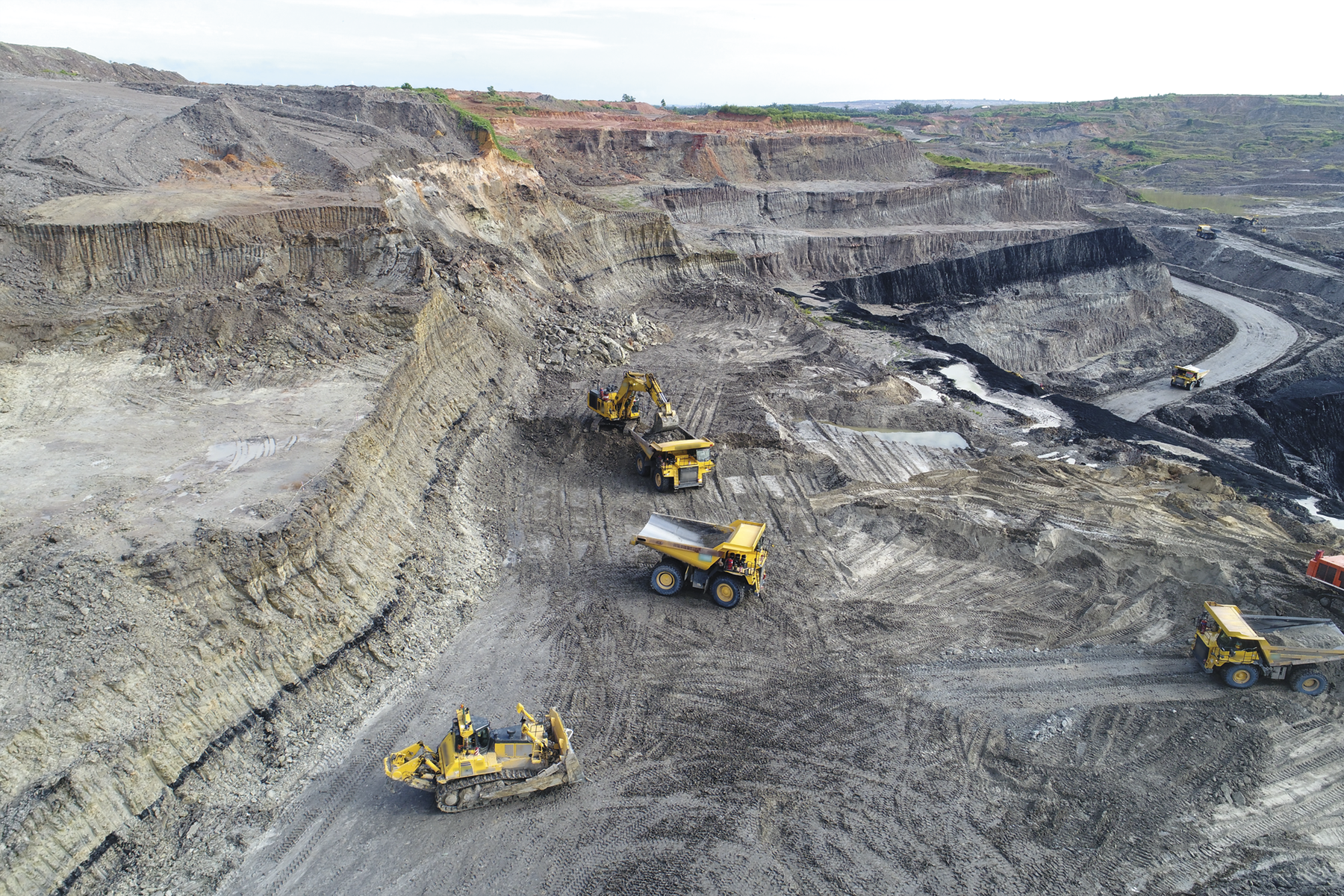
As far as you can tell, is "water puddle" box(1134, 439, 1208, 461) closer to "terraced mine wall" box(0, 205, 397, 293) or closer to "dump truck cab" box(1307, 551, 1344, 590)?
"dump truck cab" box(1307, 551, 1344, 590)

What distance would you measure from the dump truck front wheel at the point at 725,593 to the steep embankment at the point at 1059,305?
78.3 ft

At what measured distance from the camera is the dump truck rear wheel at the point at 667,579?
13.2 meters

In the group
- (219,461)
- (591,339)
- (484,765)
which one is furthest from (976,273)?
(484,765)

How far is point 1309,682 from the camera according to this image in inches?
437

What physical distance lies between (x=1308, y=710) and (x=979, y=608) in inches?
175

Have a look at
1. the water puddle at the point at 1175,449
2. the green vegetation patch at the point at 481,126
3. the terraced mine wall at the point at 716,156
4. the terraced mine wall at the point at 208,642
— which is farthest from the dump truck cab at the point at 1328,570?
the terraced mine wall at the point at 716,156

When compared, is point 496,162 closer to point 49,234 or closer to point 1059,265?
point 49,234

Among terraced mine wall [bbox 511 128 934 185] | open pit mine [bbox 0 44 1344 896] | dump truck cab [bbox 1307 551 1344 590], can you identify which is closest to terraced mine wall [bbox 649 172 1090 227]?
terraced mine wall [bbox 511 128 934 185]

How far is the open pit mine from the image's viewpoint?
28.0ft

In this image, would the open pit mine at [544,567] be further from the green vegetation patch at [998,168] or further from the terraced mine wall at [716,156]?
the green vegetation patch at [998,168]

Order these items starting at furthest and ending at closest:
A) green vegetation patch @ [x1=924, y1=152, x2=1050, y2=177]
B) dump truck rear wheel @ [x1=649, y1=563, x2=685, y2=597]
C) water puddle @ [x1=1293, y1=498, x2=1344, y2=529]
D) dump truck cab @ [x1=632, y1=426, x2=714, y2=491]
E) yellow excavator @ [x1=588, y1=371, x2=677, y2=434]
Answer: green vegetation patch @ [x1=924, y1=152, x2=1050, y2=177] → water puddle @ [x1=1293, y1=498, x2=1344, y2=529] → yellow excavator @ [x1=588, y1=371, x2=677, y2=434] → dump truck cab @ [x1=632, y1=426, x2=714, y2=491] → dump truck rear wheel @ [x1=649, y1=563, x2=685, y2=597]

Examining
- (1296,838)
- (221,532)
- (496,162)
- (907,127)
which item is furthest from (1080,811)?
(907,127)

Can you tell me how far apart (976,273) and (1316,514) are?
2144 centimetres

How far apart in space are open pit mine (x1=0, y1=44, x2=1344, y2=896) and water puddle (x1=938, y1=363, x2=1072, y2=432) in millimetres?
218
